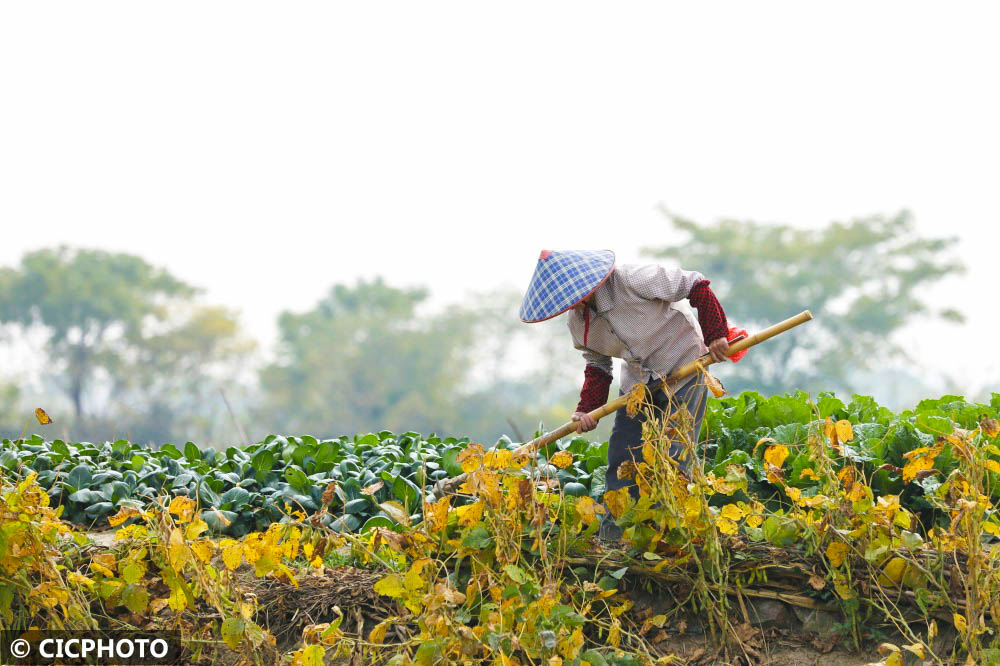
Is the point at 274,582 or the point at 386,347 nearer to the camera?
the point at 274,582

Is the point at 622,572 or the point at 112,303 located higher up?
the point at 112,303

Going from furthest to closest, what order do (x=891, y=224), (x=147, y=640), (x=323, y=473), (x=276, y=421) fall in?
1. (x=276, y=421)
2. (x=891, y=224)
3. (x=323, y=473)
4. (x=147, y=640)

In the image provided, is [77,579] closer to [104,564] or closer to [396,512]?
[104,564]

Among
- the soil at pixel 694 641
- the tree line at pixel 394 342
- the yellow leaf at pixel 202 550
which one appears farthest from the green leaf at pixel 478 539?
the tree line at pixel 394 342

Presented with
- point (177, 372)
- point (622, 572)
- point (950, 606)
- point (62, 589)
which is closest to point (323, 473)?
point (62, 589)

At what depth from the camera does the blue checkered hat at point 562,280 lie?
3574 mm

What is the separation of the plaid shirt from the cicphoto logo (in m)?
1.97

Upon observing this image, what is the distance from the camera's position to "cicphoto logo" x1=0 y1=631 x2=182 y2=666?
3559 mm

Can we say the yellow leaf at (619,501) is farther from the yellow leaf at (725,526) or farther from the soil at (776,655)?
the soil at (776,655)

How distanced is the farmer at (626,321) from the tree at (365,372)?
29.5 meters

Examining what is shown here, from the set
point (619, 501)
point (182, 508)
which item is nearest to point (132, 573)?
point (182, 508)

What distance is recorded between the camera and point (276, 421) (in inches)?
1362

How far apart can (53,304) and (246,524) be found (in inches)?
1221

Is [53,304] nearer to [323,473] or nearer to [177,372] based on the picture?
[177,372]
